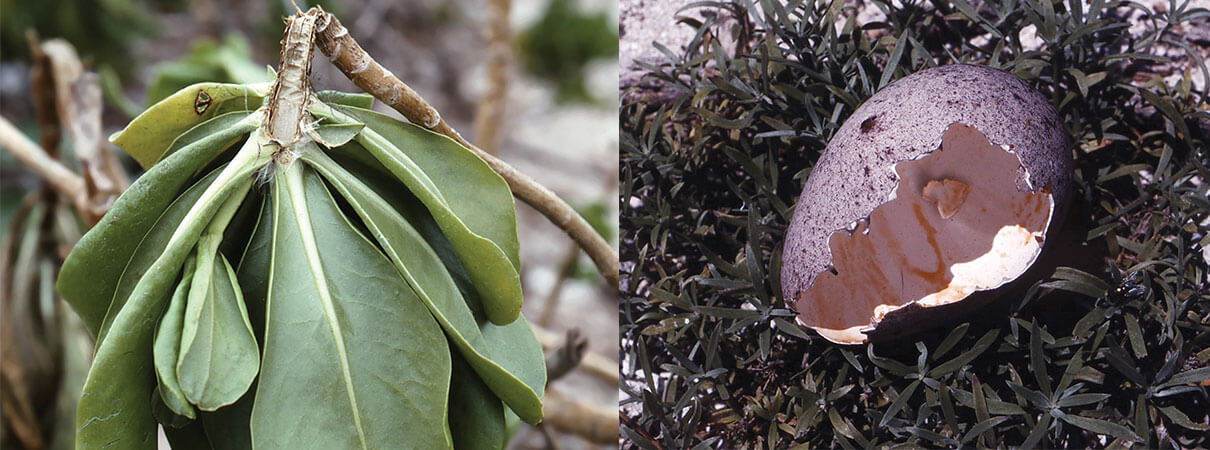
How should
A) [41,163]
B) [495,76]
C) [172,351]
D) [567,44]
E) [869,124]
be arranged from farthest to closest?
[567,44], [495,76], [41,163], [869,124], [172,351]

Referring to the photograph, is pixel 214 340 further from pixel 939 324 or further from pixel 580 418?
pixel 580 418

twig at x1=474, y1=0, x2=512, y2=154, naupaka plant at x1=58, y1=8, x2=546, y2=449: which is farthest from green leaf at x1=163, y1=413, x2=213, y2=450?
twig at x1=474, y1=0, x2=512, y2=154

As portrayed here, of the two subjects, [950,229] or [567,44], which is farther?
[567,44]

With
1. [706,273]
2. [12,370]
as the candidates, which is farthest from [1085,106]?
[12,370]

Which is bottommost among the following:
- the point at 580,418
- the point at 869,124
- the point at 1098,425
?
the point at 580,418

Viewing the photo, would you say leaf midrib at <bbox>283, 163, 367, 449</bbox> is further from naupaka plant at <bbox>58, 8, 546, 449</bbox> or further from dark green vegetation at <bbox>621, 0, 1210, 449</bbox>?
dark green vegetation at <bbox>621, 0, 1210, 449</bbox>

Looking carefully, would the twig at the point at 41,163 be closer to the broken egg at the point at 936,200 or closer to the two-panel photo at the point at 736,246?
the two-panel photo at the point at 736,246

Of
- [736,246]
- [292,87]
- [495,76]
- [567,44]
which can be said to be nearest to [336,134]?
[292,87]
